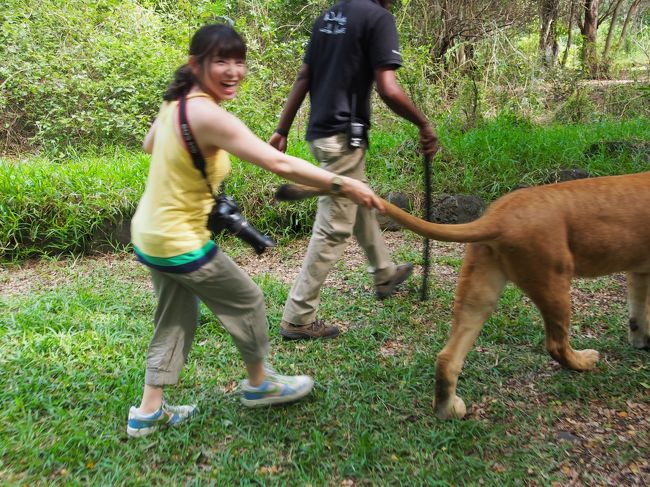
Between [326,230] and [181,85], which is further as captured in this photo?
[326,230]

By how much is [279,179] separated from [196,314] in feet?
11.0

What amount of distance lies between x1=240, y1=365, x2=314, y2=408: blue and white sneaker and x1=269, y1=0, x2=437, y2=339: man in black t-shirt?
76cm

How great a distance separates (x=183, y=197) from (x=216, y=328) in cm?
170

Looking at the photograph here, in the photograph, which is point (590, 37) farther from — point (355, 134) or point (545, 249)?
point (545, 249)

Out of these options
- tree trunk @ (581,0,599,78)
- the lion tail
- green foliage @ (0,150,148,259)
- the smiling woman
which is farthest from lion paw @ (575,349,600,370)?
tree trunk @ (581,0,599,78)

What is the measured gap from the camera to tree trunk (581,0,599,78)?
9977 mm

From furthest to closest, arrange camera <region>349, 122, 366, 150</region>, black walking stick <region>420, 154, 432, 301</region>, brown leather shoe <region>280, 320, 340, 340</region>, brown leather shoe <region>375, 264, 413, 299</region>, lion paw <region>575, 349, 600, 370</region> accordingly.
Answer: brown leather shoe <region>375, 264, 413, 299</region>, black walking stick <region>420, 154, 432, 301</region>, brown leather shoe <region>280, 320, 340, 340</region>, camera <region>349, 122, 366, 150</region>, lion paw <region>575, 349, 600, 370</region>

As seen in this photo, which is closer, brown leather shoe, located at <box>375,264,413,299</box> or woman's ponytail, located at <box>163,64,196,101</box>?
woman's ponytail, located at <box>163,64,196,101</box>

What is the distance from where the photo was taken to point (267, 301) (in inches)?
167

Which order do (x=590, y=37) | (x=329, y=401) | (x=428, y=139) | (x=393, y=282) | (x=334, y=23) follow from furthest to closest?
(x=590, y=37) < (x=393, y=282) < (x=428, y=139) < (x=334, y=23) < (x=329, y=401)

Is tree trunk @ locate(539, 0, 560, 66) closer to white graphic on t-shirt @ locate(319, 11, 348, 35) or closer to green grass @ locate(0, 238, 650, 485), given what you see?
green grass @ locate(0, 238, 650, 485)

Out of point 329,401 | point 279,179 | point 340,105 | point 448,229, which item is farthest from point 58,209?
point 448,229

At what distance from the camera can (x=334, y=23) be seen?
3414 millimetres

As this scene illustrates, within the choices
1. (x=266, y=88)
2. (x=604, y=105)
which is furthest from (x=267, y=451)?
(x=604, y=105)
